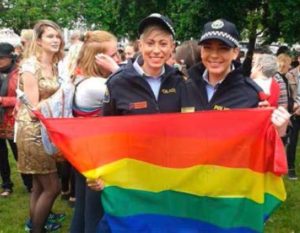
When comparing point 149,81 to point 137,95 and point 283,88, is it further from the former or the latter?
point 283,88

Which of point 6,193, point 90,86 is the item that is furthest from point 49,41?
point 6,193

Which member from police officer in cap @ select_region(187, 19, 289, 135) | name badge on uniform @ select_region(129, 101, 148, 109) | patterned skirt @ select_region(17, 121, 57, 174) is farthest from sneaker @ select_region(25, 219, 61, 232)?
police officer in cap @ select_region(187, 19, 289, 135)

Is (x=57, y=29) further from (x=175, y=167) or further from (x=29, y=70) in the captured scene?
(x=175, y=167)

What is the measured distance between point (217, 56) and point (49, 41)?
2.19 metres

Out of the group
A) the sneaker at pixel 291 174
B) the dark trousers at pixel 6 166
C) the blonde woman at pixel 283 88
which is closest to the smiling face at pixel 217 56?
the blonde woman at pixel 283 88

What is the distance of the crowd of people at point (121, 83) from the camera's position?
3.21 m

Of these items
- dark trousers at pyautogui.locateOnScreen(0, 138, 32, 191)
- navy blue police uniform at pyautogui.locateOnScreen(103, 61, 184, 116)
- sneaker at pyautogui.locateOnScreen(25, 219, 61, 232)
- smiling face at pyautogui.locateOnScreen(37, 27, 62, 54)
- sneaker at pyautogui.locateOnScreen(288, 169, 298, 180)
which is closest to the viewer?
navy blue police uniform at pyautogui.locateOnScreen(103, 61, 184, 116)

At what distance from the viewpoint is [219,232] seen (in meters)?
3.24

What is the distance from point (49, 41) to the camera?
4.87 m

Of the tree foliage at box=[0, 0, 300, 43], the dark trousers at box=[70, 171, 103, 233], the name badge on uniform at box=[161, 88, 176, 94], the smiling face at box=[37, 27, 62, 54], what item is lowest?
the dark trousers at box=[70, 171, 103, 233]

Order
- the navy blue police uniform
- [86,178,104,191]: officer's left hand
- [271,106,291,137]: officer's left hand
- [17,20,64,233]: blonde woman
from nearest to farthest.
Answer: [271,106,291,137]: officer's left hand → [86,178,104,191]: officer's left hand → the navy blue police uniform → [17,20,64,233]: blonde woman

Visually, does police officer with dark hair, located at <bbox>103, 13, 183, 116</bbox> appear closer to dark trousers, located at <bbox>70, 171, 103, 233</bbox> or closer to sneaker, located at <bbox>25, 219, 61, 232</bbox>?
dark trousers, located at <bbox>70, 171, 103, 233</bbox>

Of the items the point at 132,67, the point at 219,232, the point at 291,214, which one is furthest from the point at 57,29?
the point at 291,214

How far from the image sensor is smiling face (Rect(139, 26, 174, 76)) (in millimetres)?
3295
